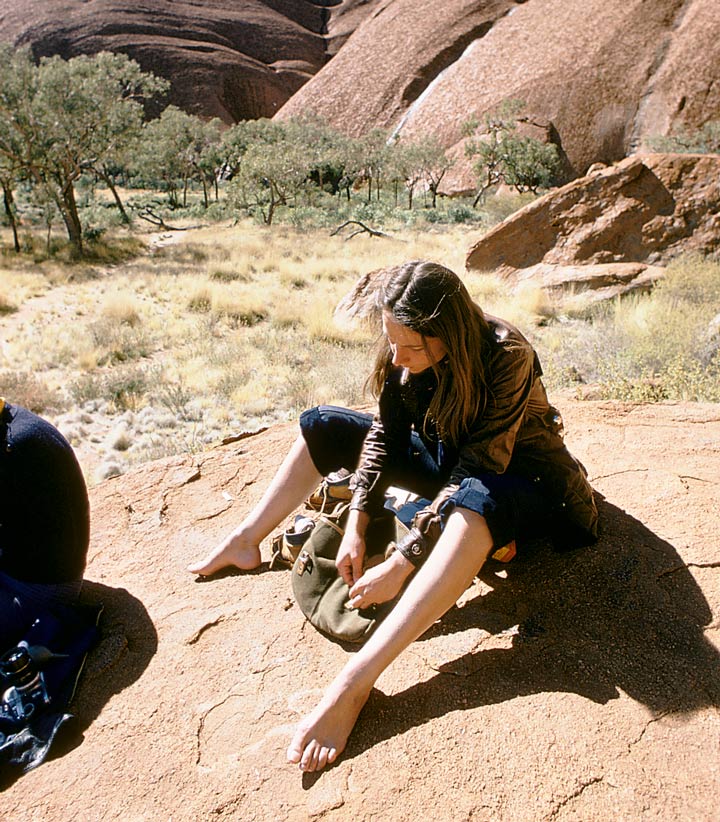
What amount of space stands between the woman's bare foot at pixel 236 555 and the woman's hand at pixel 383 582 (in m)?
0.64

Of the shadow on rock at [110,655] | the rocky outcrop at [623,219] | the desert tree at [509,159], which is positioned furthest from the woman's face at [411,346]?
the desert tree at [509,159]

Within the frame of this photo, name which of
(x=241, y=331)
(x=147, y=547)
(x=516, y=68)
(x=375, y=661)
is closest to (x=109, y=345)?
(x=241, y=331)

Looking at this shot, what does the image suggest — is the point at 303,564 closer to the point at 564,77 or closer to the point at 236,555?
the point at 236,555

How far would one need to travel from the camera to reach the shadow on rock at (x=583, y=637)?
1664 mm

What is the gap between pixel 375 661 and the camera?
1.58 metres

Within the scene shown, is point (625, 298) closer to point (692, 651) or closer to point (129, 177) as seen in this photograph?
point (692, 651)

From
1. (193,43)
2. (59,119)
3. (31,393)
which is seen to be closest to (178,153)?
(59,119)

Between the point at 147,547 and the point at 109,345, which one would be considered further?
the point at 109,345

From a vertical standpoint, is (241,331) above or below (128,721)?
below

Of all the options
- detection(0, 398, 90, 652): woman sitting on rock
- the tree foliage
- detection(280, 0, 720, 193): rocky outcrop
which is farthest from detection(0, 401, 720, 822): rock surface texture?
detection(280, 0, 720, 193): rocky outcrop

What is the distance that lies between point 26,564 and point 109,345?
5990 millimetres

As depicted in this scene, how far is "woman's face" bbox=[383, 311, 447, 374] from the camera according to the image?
1.76 meters

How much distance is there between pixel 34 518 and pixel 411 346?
1.32 m

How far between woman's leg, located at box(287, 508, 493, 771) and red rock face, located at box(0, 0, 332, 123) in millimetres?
49288
